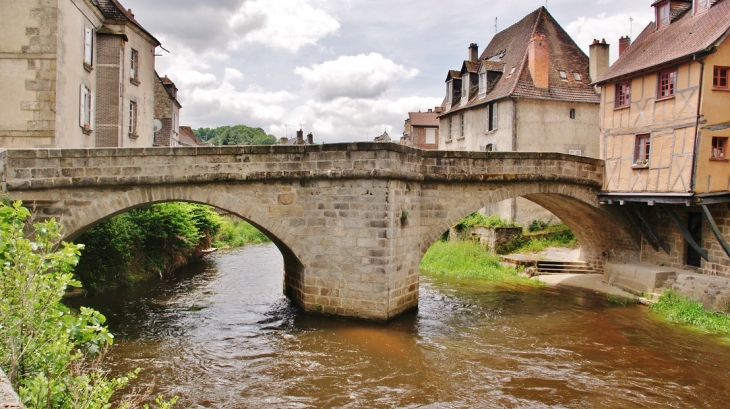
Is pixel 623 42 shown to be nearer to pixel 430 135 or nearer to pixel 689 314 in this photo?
pixel 689 314

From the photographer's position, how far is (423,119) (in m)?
37.1

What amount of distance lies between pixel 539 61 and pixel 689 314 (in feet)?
38.4

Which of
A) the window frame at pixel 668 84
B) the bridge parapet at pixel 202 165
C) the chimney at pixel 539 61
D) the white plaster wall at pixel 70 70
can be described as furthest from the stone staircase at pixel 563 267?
the white plaster wall at pixel 70 70

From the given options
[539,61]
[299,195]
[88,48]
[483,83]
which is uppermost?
[539,61]

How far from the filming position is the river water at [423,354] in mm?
7488

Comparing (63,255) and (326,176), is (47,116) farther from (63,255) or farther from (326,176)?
(63,255)

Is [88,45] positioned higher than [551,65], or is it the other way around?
[551,65]

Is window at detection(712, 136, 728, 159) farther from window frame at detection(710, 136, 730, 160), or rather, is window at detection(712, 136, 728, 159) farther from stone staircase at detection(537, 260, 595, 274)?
stone staircase at detection(537, 260, 595, 274)

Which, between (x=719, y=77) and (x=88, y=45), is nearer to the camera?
(x=719, y=77)

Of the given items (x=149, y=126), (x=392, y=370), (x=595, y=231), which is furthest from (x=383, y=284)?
(x=149, y=126)

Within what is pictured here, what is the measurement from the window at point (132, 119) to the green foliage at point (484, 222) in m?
12.3

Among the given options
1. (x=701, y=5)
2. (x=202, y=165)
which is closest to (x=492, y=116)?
(x=701, y=5)

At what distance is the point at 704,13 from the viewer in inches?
505

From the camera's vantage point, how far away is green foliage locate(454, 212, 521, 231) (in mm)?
19562
